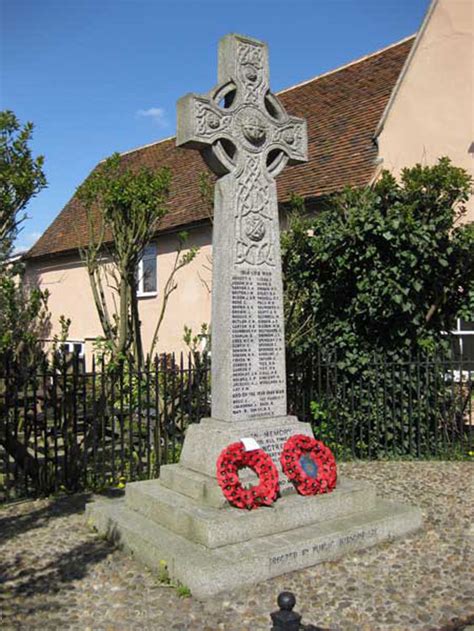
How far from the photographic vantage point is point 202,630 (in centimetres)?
380

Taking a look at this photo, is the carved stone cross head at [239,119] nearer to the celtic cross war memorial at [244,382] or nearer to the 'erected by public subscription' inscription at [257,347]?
the celtic cross war memorial at [244,382]

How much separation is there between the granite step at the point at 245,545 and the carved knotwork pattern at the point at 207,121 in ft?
11.4

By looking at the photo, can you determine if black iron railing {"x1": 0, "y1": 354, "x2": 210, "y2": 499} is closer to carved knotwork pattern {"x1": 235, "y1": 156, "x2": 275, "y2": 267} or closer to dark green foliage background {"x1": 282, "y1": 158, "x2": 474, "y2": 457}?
dark green foliage background {"x1": 282, "y1": 158, "x2": 474, "y2": 457}

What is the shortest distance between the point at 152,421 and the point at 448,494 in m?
4.06

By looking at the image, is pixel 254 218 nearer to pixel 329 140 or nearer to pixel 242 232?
pixel 242 232

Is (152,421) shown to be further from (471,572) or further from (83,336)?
(83,336)

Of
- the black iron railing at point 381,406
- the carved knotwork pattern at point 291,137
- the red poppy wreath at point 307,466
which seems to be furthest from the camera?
the black iron railing at point 381,406

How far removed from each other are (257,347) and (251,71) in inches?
105

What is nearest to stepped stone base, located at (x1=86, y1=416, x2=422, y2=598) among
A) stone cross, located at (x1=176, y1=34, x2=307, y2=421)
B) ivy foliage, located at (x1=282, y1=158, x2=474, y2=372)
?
stone cross, located at (x1=176, y1=34, x2=307, y2=421)

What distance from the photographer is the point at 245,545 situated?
15.1ft

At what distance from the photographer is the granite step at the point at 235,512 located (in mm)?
4648

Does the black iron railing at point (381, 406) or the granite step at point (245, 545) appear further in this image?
the black iron railing at point (381, 406)

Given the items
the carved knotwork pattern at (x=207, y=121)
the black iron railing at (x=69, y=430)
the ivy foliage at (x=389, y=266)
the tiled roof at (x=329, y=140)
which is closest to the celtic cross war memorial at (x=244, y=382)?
the carved knotwork pattern at (x=207, y=121)

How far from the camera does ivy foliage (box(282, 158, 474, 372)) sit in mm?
8430
